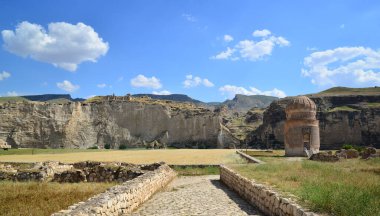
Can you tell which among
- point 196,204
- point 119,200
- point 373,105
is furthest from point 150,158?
point 373,105

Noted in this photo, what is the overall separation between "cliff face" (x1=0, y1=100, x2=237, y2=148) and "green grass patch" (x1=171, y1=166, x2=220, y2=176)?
59666 mm

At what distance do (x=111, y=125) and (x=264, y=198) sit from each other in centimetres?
8209

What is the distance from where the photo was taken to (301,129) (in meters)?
43.0

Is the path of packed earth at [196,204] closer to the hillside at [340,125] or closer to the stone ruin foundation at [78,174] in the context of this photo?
the stone ruin foundation at [78,174]

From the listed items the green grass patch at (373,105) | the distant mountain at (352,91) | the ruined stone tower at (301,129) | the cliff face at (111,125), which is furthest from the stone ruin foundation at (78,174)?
the distant mountain at (352,91)

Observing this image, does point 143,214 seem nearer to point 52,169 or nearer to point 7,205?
point 7,205

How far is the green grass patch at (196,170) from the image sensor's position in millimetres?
26462

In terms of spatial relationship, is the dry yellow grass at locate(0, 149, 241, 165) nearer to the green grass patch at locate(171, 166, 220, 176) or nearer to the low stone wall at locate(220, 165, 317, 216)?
the green grass patch at locate(171, 166, 220, 176)

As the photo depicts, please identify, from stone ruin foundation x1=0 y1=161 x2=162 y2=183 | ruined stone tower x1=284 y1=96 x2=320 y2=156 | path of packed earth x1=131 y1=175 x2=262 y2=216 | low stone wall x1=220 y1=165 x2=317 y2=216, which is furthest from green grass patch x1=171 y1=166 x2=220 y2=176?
ruined stone tower x1=284 y1=96 x2=320 y2=156

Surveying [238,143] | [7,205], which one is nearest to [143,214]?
[7,205]

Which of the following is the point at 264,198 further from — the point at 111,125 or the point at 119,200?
the point at 111,125

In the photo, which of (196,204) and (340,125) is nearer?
(196,204)

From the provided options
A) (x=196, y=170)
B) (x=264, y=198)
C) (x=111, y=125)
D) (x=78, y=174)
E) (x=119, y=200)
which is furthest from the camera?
(x=111, y=125)

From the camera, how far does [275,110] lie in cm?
9225
